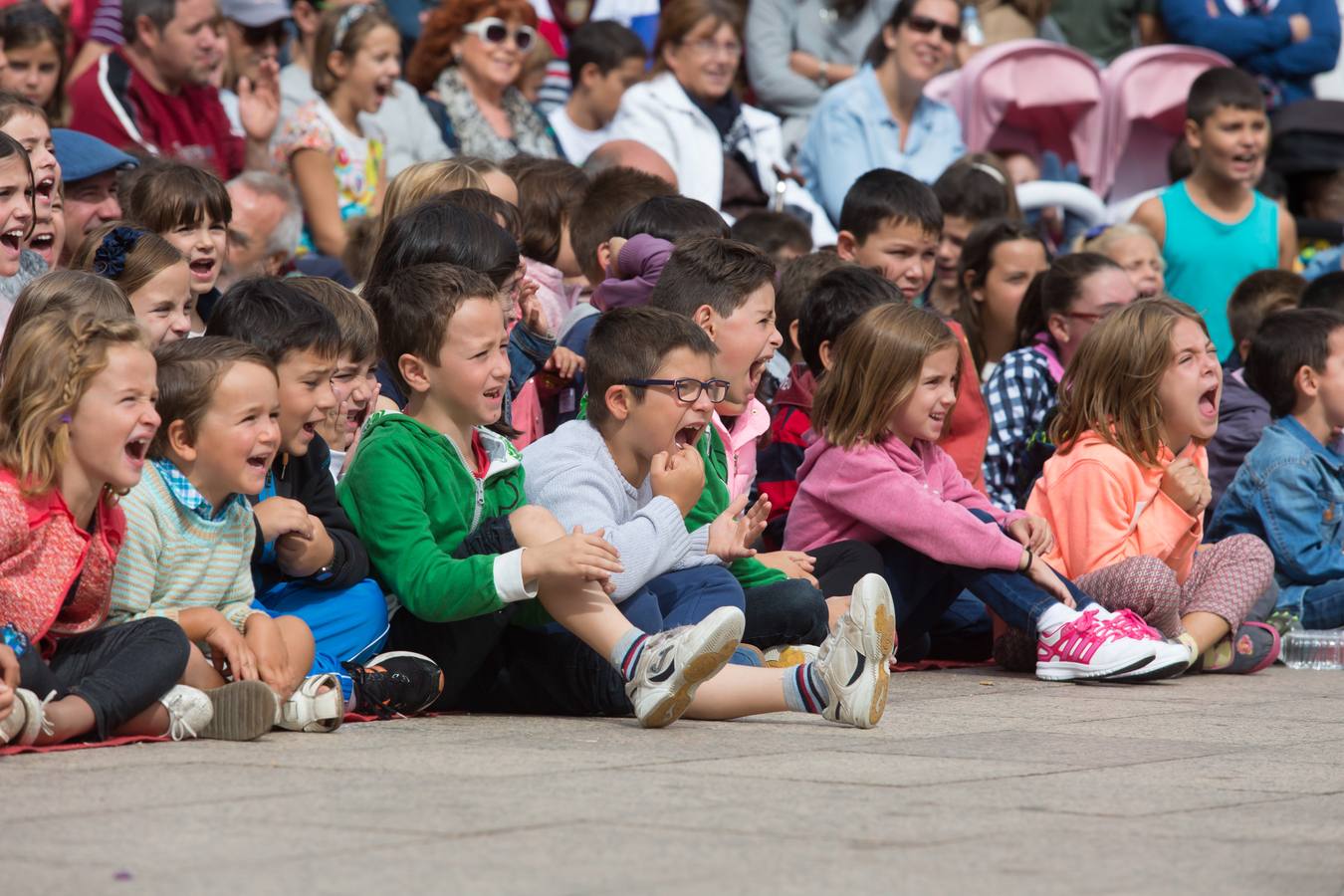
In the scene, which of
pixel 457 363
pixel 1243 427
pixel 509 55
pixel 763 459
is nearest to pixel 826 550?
pixel 763 459

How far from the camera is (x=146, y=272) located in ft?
18.0

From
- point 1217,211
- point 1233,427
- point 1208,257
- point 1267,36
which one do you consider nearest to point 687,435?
point 1233,427

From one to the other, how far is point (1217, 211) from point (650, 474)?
5.62 meters

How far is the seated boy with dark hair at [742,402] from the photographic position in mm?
5793

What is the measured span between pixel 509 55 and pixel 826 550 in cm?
391

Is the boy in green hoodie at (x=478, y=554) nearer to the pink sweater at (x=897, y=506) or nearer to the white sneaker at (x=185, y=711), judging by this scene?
the white sneaker at (x=185, y=711)

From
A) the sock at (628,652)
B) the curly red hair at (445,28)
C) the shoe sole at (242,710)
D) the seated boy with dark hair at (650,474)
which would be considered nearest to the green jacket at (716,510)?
→ the seated boy with dark hair at (650,474)

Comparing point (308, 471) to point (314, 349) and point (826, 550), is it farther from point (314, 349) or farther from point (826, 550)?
point (826, 550)

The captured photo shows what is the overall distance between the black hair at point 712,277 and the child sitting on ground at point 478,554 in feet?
3.07

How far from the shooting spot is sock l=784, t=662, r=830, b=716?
4832mm

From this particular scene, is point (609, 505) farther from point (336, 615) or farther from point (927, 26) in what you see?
point (927, 26)

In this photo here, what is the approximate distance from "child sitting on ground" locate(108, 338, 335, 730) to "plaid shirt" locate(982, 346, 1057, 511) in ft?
11.9

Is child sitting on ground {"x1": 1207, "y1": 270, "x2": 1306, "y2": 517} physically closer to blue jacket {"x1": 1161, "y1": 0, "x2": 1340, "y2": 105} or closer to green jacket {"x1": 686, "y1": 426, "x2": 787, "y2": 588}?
green jacket {"x1": 686, "y1": 426, "x2": 787, "y2": 588}

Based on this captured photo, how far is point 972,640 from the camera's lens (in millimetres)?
6844
